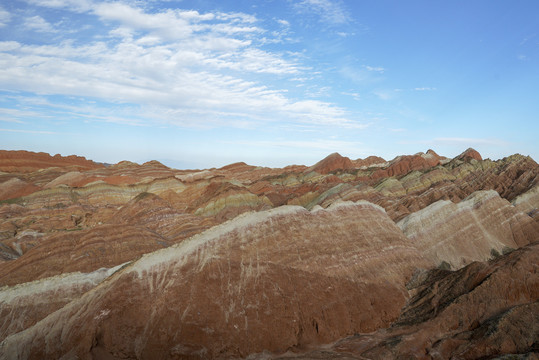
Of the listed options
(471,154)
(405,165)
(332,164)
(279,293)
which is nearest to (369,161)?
(332,164)

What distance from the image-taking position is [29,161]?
94.8m

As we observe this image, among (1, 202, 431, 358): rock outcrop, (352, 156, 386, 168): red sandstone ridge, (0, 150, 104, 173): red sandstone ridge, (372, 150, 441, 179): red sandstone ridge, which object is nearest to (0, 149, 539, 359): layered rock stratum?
(1, 202, 431, 358): rock outcrop

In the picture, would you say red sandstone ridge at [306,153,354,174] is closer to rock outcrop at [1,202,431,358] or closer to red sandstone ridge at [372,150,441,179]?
red sandstone ridge at [372,150,441,179]

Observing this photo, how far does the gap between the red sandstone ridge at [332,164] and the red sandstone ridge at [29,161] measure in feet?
171

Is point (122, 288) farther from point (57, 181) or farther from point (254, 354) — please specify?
point (57, 181)

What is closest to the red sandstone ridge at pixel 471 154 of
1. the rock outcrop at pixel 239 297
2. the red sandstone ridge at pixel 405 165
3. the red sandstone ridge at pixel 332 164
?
the red sandstone ridge at pixel 405 165

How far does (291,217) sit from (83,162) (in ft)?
318

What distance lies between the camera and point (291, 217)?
22891mm

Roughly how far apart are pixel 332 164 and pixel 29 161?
6744 centimetres

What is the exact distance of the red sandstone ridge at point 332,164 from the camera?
95.9 meters

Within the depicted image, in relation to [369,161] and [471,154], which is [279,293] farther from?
[369,161]

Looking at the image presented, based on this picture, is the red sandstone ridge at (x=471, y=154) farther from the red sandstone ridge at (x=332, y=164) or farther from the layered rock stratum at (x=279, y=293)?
the layered rock stratum at (x=279, y=293)

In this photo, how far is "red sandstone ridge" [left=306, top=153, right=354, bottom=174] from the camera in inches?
3775

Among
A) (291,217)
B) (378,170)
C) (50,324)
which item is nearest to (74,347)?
(50,324)
